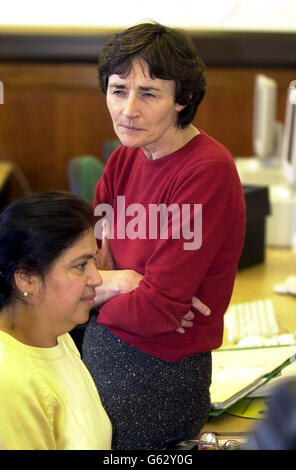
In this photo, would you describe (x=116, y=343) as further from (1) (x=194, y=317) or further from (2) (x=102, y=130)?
(2) (x=102, y=130)

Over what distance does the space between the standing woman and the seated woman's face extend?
0.82ft

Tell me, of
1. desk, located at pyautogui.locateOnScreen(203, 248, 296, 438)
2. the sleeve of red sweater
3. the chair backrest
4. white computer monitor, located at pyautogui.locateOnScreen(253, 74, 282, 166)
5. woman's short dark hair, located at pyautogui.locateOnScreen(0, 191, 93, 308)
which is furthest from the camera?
white computer monitor, located at pyautogui.locateOnScreen(253, 74, 282, 166)

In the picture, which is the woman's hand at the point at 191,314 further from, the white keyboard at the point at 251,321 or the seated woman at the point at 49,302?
the white keyboard at the point at 251,321

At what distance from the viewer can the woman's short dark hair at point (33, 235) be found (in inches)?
47.0

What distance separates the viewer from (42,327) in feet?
4.09

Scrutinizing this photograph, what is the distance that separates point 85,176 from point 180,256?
196 centimetres

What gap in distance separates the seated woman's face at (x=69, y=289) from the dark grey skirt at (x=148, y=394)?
13.0 inches

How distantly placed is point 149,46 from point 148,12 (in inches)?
134

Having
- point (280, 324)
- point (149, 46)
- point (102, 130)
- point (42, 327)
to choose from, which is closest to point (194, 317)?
point (42, 327)

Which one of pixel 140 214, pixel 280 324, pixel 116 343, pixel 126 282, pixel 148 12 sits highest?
pixel 148 12

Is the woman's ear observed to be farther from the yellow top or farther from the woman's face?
the woman's face

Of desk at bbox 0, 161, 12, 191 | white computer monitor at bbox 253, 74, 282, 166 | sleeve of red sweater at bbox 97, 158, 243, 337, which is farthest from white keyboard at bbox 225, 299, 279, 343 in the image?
desk at bbox 0, 161, 12, 191

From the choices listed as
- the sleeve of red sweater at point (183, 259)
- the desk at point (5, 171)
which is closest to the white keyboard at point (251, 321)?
the sleeve of red sweater at point (183, 259)

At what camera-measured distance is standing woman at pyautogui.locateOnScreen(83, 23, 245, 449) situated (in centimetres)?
148
